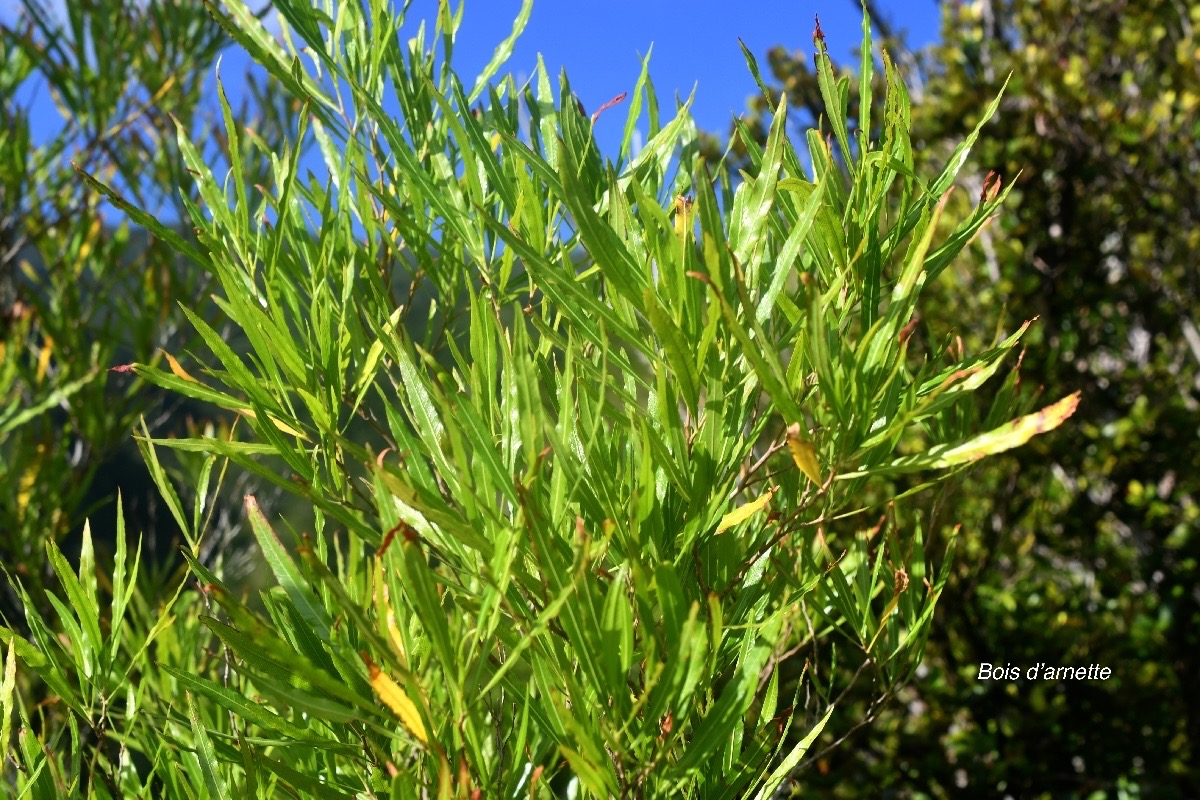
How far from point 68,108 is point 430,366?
193cm

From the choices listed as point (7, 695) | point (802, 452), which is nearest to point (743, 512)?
point (802, 452)

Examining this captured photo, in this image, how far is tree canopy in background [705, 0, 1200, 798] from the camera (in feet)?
6.24

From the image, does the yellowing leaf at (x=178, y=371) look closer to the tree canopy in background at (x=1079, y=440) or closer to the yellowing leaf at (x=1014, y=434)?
the yellowing leaf at (x=1014, y=434)

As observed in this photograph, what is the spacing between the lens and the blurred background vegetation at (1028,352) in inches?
75.7

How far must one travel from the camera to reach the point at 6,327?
213 centimetres

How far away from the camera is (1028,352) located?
6.88ft

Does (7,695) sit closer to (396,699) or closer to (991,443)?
(396,699)

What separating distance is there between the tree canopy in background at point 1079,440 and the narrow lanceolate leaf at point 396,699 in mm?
1604

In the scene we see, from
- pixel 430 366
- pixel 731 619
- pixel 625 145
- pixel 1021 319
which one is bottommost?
pixel 731 619

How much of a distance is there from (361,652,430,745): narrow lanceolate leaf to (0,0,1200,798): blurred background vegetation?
1602 millimetres

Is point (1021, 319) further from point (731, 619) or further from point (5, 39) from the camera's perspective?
point (5, 39)

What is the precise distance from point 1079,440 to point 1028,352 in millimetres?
278

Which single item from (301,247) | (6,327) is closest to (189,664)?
(301,247)

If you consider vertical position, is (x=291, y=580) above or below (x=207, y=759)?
above
